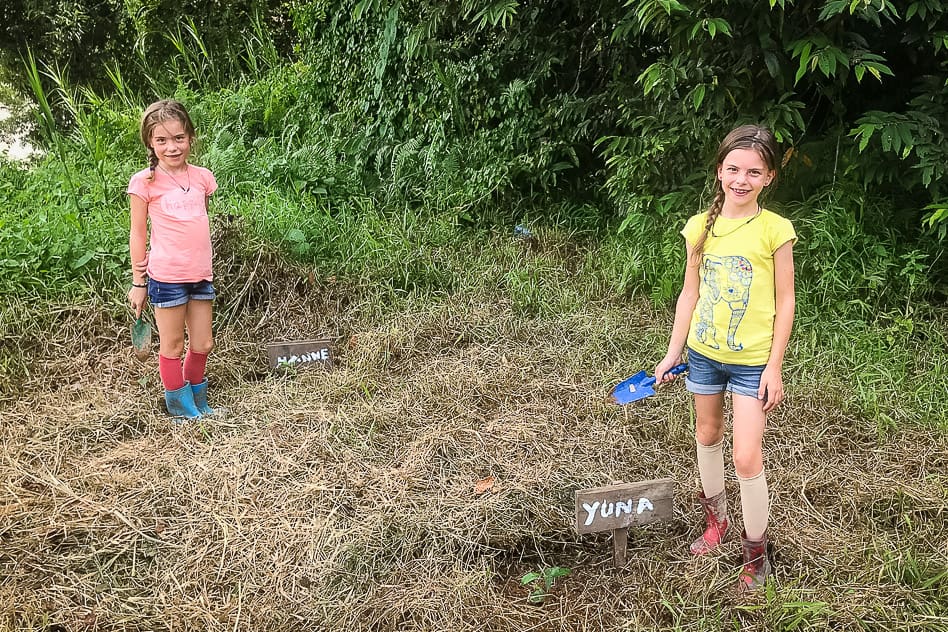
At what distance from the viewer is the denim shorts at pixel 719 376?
2041mm

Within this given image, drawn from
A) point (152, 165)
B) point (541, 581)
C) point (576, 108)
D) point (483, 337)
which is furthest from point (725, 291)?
point (576, 108)

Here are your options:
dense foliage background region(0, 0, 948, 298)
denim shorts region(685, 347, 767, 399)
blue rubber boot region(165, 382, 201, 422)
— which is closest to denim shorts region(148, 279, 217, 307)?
blue rubber boot region(165, 382, 201, 422)

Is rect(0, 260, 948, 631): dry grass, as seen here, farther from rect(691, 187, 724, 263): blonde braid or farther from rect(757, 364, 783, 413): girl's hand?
rect(691, 187, 724, 263): blonde braid

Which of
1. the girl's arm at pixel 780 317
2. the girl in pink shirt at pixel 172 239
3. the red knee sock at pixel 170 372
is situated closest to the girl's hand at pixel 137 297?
the girl in pink shirt at pixel 172 239

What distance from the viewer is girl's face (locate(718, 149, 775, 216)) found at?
1.97 meters

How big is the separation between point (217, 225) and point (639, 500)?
2722 millimetres

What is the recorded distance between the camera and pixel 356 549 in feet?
7.67

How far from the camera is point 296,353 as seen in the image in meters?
3.45

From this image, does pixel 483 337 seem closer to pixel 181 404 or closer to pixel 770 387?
pixel 181 404

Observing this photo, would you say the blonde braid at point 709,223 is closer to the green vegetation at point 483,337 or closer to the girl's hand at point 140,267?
the green vegetation at point 483,337

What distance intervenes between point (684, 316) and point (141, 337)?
2.19 meters

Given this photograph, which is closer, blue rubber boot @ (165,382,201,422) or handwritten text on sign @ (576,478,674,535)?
handwritten text on sign @ (576,478,674,535)

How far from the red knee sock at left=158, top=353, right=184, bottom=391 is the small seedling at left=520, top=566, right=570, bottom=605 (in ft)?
5.44

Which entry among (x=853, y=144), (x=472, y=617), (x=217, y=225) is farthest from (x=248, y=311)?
(x=853, y=144)
